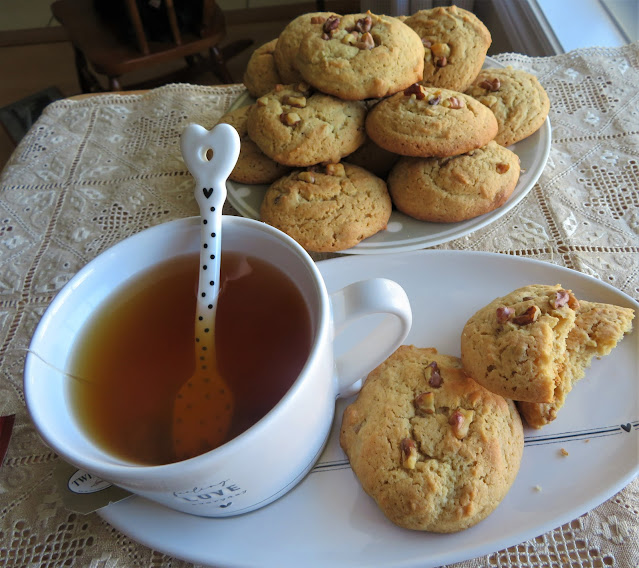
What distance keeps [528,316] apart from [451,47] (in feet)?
2.30

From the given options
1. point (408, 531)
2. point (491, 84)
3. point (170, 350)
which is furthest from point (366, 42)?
point (408, 531)

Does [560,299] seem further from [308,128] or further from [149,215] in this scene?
[149,215]

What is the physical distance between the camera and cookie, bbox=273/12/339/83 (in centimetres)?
112

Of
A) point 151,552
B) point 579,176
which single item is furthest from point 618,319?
point 151,552

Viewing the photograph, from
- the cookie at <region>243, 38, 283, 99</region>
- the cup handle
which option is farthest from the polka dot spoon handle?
the cookie at <region>243, 38, 283, 99</region>

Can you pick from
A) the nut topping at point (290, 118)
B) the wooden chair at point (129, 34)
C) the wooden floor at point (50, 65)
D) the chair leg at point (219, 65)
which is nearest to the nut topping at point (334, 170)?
the nut topping at point (290, 118)

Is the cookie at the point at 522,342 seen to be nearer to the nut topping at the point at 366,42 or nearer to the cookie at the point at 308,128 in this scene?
the cookie at the point at 308,128

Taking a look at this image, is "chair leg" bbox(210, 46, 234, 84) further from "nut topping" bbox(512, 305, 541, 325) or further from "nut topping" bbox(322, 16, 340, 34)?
"nut topping" bbox(512, 305, 541, 325)

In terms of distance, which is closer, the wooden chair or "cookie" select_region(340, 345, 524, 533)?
"cookie" select_region(340, 345, 524, 533)

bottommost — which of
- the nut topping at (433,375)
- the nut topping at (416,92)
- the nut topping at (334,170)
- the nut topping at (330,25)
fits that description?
the nut topping at (433,375)

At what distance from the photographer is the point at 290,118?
0.98 metres

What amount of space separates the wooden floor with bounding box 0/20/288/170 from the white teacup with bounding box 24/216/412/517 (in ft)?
8.57

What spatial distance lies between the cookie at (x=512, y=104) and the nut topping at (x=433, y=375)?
592mm

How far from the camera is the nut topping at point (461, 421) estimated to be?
1.99ft
